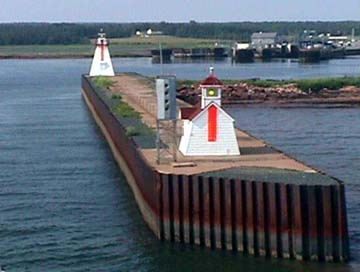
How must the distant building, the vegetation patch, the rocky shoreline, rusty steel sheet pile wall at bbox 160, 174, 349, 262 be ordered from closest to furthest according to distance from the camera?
1. rusty steel sheet pile wall at bbox 160, 174, 349, 262
2. the vegetation patch
3. the rocky shoreline
4. the distant building

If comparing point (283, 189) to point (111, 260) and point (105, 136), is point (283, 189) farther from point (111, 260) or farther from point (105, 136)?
point (105, 136)

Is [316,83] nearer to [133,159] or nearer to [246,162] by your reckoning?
[133,159]

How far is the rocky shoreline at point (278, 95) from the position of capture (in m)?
74.9

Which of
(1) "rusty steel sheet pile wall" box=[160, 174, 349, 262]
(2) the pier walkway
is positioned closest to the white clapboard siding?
(2) the pier walkway

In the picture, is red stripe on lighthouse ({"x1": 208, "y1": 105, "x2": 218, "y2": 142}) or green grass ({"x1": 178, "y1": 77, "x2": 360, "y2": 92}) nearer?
red stripe on lighthouse ({"x1": 208, "y1": 105, "x2": 218, "y2": 142})

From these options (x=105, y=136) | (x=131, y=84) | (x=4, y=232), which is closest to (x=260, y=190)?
(x=4, y=232)

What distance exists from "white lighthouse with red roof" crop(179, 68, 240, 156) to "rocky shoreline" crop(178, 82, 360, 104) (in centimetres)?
4050

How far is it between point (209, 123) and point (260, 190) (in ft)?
16.6

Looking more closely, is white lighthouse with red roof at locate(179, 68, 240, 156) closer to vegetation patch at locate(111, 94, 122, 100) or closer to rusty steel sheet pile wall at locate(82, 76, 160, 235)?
rusty steel sheet pile wall at locate(82, 76, 160, 235)

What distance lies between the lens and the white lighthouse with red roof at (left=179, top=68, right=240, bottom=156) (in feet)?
102

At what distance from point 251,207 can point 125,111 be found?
21.9m

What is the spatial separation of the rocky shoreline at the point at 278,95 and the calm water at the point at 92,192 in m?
5.39

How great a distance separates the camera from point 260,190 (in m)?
26.6

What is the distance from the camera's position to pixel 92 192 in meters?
36.8
